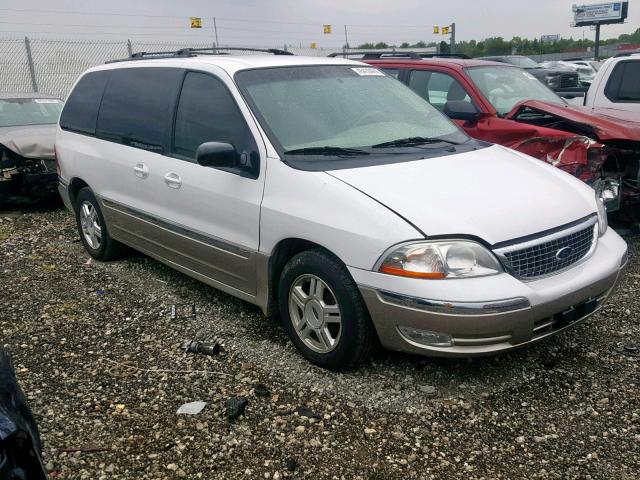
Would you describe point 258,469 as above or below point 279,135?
below

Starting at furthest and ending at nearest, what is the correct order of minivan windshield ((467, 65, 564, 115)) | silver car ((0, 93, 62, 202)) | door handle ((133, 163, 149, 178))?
silver car ((0, 93, 62, 202)) → minivan windshield ((467, 65, 564, 115)) → door handle ((133, 163, 149, 178))

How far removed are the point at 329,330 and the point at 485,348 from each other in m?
0.88

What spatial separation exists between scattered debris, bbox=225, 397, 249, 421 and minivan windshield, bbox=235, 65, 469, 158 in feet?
4.75

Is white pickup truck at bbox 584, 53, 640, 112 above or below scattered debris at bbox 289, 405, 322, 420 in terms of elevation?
above

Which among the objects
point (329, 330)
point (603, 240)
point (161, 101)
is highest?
point (161, 101)

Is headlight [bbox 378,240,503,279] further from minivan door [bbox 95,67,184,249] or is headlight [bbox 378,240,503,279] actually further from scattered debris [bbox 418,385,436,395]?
minivan door [bbox 95,67,184,249]

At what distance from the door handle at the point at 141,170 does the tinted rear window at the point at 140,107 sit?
138 millimetres

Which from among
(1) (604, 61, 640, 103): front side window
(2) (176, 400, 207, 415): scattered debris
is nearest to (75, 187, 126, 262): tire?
(2) (176, 400, 207, 415): scattered debris

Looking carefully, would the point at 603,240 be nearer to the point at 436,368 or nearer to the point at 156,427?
the point at 436,368

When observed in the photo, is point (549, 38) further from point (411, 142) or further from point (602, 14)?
point (411, 142)

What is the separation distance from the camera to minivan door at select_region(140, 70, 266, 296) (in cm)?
380

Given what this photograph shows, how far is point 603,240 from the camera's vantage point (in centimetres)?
377

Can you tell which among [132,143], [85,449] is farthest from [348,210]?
[132,143]

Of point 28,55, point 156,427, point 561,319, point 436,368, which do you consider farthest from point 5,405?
point 28,55
